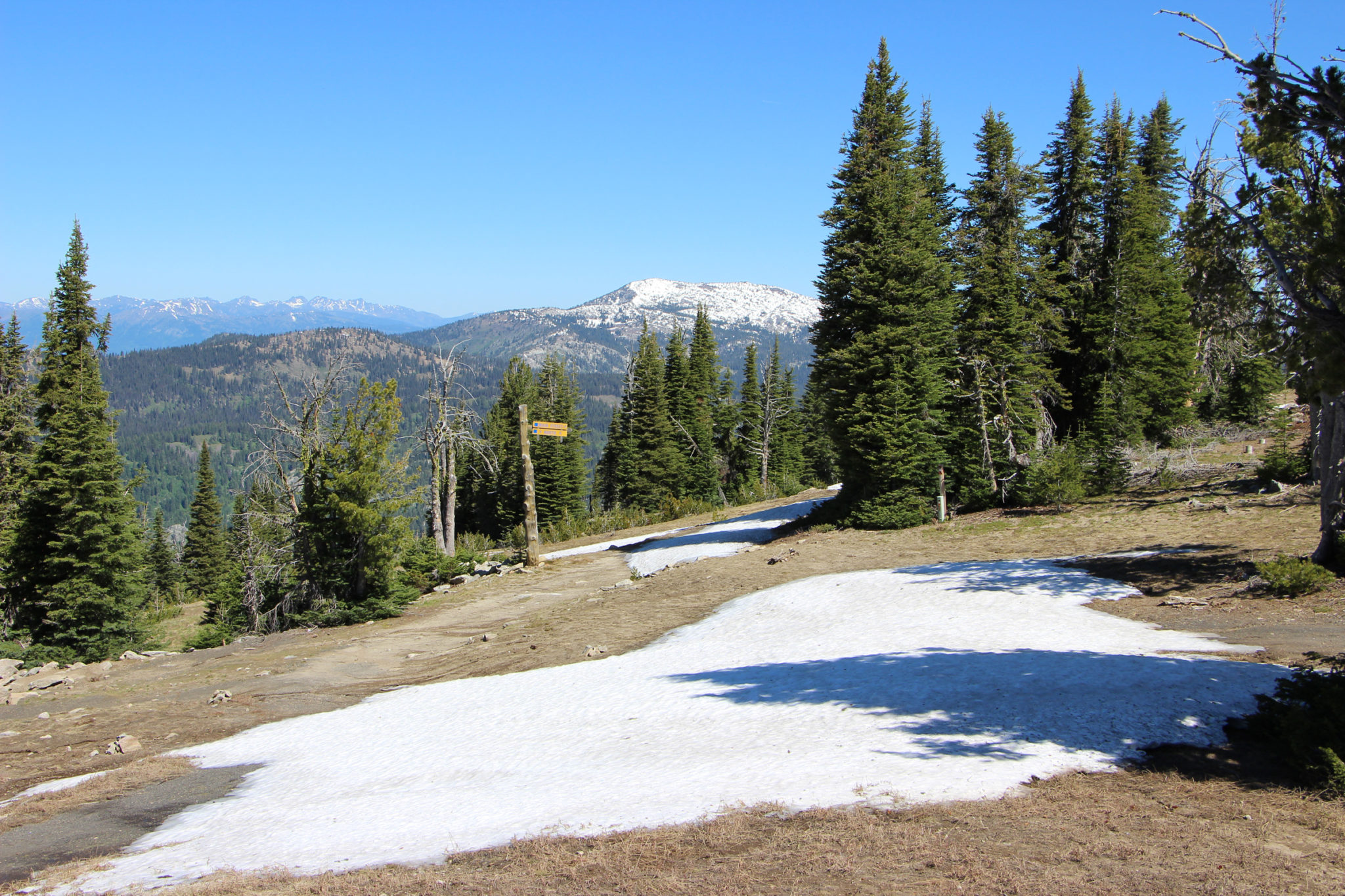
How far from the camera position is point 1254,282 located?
12.9 metres

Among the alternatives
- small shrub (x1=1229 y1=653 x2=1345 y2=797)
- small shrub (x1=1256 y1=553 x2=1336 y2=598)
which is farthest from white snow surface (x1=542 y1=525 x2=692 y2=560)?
small shrub (x1=1229 y1=653 x2=1345 y2=797)

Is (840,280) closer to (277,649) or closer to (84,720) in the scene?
(277,649)

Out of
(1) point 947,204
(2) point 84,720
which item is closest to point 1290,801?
(2) point 84,720

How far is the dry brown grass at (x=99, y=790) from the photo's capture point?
9477mm

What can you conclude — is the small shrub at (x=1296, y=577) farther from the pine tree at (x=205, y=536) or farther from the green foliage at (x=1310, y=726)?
the pine tree at (x=205, y=536)

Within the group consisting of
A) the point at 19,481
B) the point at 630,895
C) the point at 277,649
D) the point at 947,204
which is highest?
the point at 947,204

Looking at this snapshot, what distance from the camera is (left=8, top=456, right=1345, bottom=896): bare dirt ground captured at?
6.16m

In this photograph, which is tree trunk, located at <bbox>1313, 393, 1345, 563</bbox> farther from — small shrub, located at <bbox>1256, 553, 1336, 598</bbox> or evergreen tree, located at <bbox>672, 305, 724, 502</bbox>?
evergreen tree, located at <bbox>672, 305, 724, 502</bbox>

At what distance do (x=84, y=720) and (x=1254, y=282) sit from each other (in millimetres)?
21502

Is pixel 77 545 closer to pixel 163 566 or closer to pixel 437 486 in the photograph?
pixel 437 486

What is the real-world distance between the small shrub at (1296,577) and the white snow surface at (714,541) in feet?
51.8

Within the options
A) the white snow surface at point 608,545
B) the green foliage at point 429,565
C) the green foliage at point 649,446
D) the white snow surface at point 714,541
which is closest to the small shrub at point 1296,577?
the white snow surface at point 714,541

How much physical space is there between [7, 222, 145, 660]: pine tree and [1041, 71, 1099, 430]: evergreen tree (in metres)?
34.6

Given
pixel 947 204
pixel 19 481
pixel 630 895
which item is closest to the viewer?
pixel 630 895
